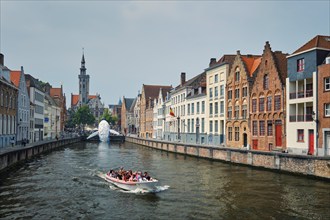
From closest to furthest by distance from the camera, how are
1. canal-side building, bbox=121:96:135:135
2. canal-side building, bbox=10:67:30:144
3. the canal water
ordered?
the canal water < canal-side building, bbox=10:67:30:144 < canal-side building, bbox=121:96:135:135

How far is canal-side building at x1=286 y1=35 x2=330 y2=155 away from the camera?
37906 millimetres

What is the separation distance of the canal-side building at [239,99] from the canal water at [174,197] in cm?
1565

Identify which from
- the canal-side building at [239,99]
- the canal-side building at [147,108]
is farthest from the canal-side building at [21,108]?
the canal-side building at [147,108]

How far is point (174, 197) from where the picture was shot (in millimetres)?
25953

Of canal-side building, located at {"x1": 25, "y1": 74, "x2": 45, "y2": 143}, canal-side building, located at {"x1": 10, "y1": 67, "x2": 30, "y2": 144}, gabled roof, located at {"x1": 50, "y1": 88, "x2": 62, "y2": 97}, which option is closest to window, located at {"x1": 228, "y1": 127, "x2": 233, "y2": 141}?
canal-side building, located at {"x1": 10, "y1": 67, "x2": 30, "y2": 144}

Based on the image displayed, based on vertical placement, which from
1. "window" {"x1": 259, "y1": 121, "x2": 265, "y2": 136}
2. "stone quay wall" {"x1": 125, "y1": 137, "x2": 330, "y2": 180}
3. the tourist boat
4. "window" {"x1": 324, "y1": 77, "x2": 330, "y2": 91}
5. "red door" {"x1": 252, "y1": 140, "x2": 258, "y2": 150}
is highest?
"window" {"x1": 324, "y1": 77, "x2": 330, "y2": 91}

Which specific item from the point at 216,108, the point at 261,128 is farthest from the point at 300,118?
the point at 216,108

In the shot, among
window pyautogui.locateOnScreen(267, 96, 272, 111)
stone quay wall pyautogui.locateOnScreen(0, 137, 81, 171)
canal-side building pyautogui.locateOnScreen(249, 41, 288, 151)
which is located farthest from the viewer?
window pyautogui.locateOnScreen(267, 96, 272, 111)

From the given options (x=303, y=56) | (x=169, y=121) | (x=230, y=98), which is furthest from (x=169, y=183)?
(x=169, y=121)

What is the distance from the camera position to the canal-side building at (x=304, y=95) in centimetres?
3791

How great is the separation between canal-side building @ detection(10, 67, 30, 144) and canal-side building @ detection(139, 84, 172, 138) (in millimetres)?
48129

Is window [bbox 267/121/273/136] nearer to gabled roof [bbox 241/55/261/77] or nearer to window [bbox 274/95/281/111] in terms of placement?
window [bbox 274/95/281/111]

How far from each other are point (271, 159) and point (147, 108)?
84.3m

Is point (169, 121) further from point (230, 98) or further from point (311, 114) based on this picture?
point (311, 114)
